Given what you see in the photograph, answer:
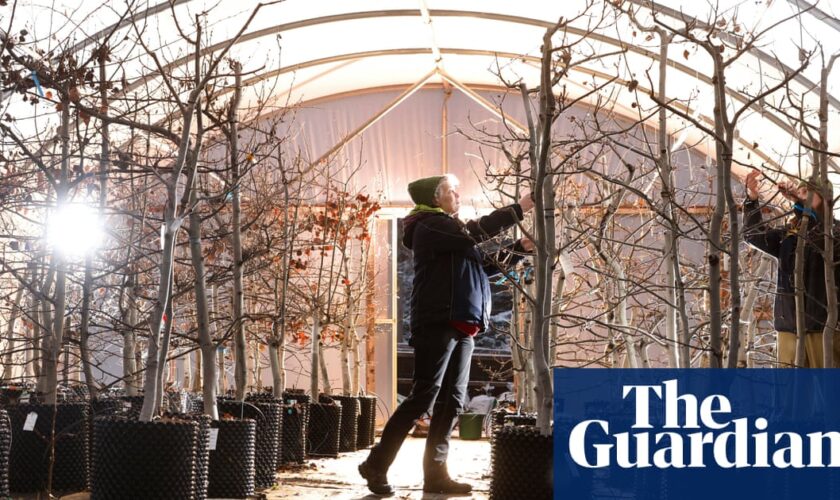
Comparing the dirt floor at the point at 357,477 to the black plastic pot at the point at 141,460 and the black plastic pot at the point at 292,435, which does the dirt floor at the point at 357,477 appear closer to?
the black plastic pot at the point at 292,435

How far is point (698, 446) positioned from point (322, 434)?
13.9ft

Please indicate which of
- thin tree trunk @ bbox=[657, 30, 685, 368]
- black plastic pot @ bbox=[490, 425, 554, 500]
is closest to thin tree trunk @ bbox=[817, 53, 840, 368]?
thin tree trunk @ bbox=[657, 30, 685, 368]

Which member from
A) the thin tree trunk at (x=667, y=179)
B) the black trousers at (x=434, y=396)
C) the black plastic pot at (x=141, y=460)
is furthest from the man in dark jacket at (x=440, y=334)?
the black plastic pot at (x=141, y=460)

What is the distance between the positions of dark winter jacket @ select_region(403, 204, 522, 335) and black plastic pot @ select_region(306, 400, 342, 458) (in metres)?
2.98

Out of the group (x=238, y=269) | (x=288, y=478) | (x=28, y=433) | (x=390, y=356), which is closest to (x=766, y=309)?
(x=390, y=356)

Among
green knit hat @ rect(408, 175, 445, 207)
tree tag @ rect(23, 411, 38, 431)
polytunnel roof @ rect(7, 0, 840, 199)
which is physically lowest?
tree tag @ rect(23, 411, 38, 431)

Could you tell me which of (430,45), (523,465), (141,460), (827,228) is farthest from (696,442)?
(430,45)

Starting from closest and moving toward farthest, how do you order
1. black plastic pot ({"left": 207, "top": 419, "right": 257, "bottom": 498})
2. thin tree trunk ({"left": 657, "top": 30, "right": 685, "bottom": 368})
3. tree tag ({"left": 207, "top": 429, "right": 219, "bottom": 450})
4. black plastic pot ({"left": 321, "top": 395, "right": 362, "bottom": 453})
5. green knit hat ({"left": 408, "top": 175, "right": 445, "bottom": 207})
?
thin tree trunk ({"left": 657, "top": 30, "right": 685, "bottom": 368})
tree tag ({"left": 207, "top": 429, "right": 219, "bottom": 450})
black plastic pot ({"left": 207, "top": 419, "right": 257, "bottom": 498})
green knit hat ({"left": 408, "top": 175, "right": 445, "bottom": 207})
black plastic pot ({"left": 321, "top": 395, "right": 362, "bottom": 453})

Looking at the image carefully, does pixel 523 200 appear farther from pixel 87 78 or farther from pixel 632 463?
→ pixel 87 78

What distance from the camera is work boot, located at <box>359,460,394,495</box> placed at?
4.69m

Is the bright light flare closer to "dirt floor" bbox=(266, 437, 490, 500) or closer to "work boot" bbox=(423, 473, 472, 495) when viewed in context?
"dirt floor" bbox=(266, 437, 490, 500)

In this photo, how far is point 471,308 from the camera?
15.2 ft

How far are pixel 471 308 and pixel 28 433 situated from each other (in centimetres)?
220

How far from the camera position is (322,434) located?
7.50 meters
